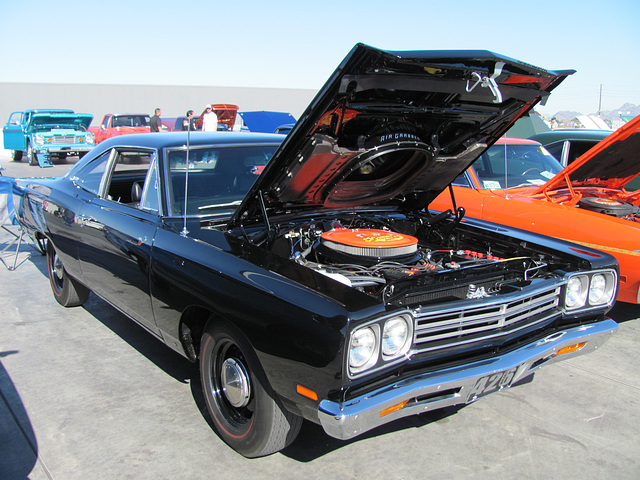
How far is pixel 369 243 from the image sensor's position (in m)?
3.04

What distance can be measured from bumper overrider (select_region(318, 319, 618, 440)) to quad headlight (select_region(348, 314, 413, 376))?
0.11 m

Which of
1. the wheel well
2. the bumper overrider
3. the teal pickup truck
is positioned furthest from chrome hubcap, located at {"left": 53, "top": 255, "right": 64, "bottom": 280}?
the teal pickup truck

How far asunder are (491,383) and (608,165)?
12.1 feet

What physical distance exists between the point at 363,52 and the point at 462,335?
1.37 metres

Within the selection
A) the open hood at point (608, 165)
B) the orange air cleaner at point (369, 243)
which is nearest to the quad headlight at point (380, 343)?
the orange air cleaner at point (369, 243)

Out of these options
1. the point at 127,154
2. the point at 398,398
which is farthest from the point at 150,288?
the point at 398,398

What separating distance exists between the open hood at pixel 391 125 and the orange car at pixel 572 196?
4.67ft

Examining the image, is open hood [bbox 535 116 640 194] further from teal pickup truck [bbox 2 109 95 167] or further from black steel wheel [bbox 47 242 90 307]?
teal pickup truck [bbox 2 109 95 167]

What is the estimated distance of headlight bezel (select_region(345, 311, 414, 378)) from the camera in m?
2.12

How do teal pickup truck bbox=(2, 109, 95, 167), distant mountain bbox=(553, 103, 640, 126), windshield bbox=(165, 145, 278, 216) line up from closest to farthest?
windshield bbox=(165, 145, 278, 216), teal pickup truck bbox=(2, 109, 95, 167), distant mountain bbox=(553, 103, 640, 126)

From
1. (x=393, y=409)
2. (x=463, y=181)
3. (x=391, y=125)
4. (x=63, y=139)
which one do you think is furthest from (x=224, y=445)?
(x=63, y=139)

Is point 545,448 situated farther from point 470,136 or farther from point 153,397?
point 153,397

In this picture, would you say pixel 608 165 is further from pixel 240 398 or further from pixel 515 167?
pixel 240 398

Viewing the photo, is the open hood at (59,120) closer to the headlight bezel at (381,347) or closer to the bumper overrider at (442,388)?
the headlight bezel at (381,347)
